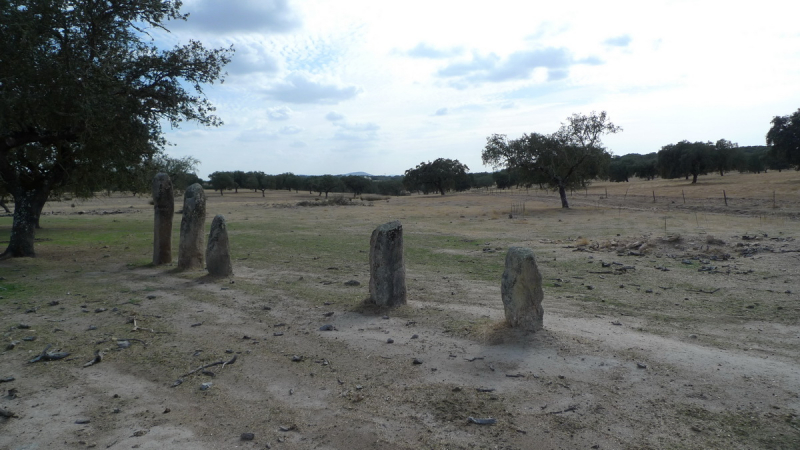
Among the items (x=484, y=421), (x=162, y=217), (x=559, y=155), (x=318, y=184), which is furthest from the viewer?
(x=318, y=184)

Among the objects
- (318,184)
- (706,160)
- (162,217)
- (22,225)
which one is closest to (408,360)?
(162,217)

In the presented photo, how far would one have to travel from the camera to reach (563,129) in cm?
4034

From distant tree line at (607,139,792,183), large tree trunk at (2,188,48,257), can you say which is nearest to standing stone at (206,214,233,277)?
large tree trunk at (2,188,48,257)

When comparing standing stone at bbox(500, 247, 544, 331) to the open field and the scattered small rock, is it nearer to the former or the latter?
the open field

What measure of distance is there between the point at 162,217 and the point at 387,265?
870cm

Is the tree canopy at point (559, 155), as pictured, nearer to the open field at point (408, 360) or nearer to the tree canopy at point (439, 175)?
the open field at point (408, 360)

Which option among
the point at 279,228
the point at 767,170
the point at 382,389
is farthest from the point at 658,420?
the point at 767,170

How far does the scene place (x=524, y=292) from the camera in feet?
24.4

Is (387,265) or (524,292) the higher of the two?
(387,265)

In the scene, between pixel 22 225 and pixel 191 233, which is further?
pixel 22 225

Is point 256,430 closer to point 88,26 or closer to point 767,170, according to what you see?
point 88,26

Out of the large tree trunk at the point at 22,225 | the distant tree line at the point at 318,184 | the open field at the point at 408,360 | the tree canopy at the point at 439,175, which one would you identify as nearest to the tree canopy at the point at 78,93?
the large tree trunk at the point at 22,225

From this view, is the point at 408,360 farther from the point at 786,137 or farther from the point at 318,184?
the point at 318,184

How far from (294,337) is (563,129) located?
3641 centimetres
